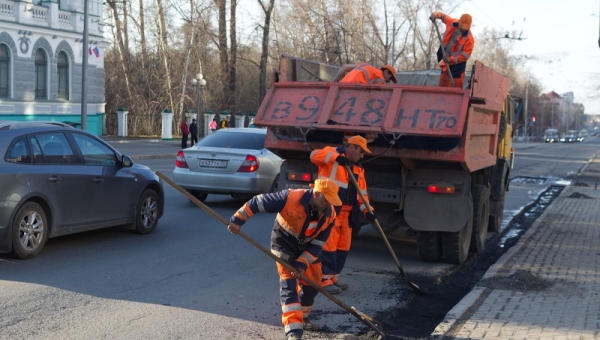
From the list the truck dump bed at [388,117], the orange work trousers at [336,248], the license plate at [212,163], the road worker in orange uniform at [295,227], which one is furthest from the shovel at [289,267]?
the license plate at [212,163]

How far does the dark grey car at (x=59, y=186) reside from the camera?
26.2ft

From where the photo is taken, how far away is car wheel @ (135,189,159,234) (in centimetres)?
1014

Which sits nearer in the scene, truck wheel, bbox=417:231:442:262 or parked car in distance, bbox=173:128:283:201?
truck wheel, bbox=417:231:442:262

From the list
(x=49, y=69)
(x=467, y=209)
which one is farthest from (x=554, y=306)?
(x=49, y=69)

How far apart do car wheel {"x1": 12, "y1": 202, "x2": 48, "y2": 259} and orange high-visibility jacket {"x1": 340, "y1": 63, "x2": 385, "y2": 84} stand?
3878 millimetres

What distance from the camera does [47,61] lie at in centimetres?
3653

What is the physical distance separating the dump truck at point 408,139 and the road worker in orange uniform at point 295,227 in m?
2.72

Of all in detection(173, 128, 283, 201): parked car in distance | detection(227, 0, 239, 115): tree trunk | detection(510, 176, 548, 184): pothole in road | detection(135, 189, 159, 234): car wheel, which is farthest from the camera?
detection(227, 0, 239, 115): tree trunk

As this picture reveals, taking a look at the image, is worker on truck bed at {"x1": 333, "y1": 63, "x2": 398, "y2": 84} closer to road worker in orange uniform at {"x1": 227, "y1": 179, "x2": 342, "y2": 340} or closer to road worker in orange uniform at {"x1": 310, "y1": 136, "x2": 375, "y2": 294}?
road worker in orange uniform at {"x1": 310, "y1": 136, "x2": 375, "y2": 294}

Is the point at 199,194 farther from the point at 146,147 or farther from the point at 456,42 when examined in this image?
the point at 146,147

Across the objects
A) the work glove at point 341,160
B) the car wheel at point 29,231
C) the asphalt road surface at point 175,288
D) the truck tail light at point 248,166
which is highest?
the work glove at point 341,160

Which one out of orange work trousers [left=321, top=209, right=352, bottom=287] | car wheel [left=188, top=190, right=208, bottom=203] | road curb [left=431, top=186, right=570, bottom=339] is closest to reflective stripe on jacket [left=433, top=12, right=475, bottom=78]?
road curb [left=431, top=186, right=570, bottom=339]

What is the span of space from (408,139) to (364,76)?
52.0 inches

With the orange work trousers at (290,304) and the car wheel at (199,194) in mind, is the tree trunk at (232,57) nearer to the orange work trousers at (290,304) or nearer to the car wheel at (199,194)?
the car wheel at (199,194)
